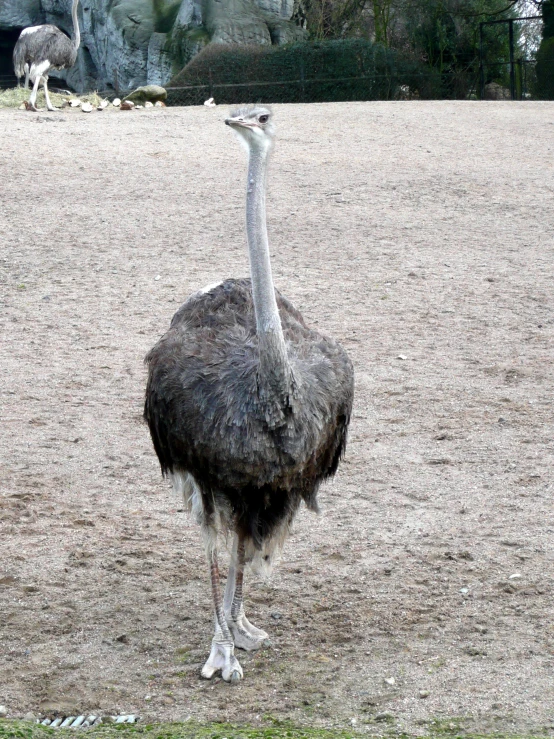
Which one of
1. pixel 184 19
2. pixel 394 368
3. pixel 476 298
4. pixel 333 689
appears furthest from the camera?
pixel 184 19

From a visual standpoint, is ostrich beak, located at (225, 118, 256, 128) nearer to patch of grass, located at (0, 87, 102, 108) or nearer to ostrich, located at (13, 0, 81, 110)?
ostrich, located at (13, 0, 81, 110)

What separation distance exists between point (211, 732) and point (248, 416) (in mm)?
986

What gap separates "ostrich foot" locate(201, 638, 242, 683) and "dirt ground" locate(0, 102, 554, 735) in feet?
0.18

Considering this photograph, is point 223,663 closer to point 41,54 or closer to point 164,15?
point 41,54

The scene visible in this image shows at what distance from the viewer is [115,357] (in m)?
7.02

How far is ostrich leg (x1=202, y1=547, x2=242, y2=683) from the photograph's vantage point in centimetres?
370

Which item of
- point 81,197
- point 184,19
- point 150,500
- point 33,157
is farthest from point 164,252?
point 184,19

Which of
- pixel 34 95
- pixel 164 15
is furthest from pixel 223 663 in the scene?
A: pixel 164 15

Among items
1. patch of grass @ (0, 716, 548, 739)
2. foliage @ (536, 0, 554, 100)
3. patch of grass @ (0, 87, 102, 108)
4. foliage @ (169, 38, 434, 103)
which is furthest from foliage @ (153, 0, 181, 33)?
patch of grass @ (0, 716, 548, 739)

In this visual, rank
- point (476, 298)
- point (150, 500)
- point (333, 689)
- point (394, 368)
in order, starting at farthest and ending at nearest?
point (476, 298)
point (394, 368)
point (150, 500)
point (333, 689)

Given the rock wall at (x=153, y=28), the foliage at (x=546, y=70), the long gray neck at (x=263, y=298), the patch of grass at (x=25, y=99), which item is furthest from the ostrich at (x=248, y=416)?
the rock wall at (x=153, y=28)

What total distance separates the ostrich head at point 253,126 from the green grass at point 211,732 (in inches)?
72.1

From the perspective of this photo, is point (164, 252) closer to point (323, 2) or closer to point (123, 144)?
point (123, 144)

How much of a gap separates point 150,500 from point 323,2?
21.4 m
